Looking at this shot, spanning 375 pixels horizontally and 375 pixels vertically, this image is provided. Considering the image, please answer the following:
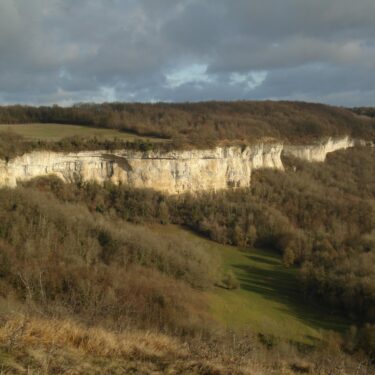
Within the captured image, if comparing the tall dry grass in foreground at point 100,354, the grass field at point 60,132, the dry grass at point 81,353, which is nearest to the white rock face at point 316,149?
the grass field at point 60,132

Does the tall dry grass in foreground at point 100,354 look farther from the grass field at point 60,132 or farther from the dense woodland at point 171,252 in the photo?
the grass field at point 60,132

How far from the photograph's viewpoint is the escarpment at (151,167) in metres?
32.0

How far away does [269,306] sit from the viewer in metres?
22.7

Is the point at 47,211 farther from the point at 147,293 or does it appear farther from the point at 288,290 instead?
the point at 288,290

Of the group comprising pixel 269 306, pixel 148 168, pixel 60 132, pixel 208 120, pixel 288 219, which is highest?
pixel 208 120

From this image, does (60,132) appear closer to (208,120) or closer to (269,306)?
(208,120)

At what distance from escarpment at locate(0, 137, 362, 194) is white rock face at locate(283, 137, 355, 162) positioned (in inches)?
472

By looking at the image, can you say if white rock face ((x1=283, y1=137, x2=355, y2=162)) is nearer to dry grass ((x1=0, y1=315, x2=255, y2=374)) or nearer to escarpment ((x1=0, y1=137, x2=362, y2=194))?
escarpment ((x1=0, y1=137, x2=362, y2=194))

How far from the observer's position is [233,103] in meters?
70.0

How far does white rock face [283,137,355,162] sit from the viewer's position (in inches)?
2205

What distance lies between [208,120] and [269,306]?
103ft

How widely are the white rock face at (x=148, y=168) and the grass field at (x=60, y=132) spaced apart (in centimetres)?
240

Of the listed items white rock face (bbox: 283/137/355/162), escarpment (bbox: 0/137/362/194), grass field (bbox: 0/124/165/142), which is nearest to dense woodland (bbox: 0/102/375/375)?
escarpment (bbox: 0/137/362/194)

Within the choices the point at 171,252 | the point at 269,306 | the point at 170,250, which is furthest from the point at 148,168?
the point at 269,306
